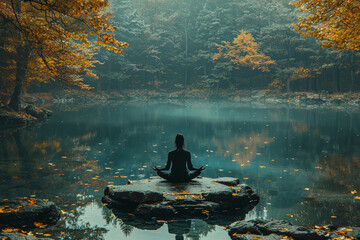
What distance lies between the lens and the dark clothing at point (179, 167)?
24.7ft

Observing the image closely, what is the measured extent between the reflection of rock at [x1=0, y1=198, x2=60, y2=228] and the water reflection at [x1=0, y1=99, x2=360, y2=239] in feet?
1.07

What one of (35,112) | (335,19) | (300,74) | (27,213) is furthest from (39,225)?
(300,74)

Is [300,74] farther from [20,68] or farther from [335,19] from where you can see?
[20,68]

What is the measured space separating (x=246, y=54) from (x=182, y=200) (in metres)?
45.9

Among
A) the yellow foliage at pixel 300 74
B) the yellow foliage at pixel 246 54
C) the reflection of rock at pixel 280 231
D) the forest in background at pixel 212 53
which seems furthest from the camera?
the yellow foliage at pixel 246 54

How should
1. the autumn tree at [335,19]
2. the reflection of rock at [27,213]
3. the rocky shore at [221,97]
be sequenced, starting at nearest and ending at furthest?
the reflection of rock at [27,213] < the autumn tree at [335,19] < the rocky shore at [221,97]

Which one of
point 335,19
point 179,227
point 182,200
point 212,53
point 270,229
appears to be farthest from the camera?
point 212,53

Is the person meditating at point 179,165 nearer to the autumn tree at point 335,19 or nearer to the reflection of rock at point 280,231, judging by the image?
the reflection of rock at point 280,231

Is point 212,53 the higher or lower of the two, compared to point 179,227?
higher

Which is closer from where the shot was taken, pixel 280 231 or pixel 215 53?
pixel 280 231

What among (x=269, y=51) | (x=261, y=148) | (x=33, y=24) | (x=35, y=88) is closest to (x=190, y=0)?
(x=269, y=51)

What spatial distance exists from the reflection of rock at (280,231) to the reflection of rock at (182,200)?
25.5 inches

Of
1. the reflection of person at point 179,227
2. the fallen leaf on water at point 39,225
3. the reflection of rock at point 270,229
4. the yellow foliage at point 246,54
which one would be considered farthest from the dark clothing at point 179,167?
the yellow foliage at point 246,54

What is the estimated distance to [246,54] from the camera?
49.8m
